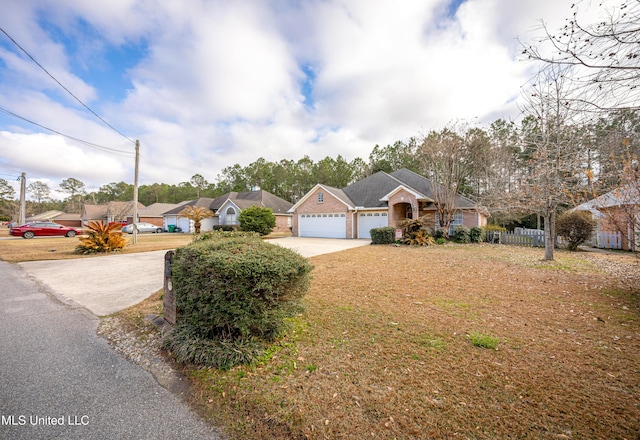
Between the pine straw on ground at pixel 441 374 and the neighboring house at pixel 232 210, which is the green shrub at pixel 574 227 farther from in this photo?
the neighboring house at pixel 232 210

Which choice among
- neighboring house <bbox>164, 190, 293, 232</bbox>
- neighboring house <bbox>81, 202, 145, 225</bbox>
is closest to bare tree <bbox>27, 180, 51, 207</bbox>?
neighboring house <bbox>81, 202, 145, 225</bbox>

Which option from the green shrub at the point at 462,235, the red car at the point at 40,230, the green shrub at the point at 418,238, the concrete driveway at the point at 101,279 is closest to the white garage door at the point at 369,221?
the green shrub at the point at 418,238

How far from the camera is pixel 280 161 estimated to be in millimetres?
48750

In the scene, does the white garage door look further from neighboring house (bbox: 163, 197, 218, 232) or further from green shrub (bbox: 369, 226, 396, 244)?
neighboring house (bbox: 163, 197, 218, 232)

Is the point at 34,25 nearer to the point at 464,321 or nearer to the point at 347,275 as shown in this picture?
the point at 347,275

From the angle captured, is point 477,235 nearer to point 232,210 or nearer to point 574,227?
point 574,227

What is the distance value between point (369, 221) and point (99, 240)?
17.0m

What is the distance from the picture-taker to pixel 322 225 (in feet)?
74.1

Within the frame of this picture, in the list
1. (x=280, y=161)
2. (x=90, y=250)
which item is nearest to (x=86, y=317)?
(x=90, y=250)

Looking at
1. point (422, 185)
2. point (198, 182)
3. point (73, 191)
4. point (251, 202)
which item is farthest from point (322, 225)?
point (73, 191)

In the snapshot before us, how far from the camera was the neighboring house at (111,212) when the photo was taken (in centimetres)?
4284

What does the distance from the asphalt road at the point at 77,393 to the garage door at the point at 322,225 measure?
18.3 metres

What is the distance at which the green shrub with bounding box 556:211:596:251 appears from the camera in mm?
12427

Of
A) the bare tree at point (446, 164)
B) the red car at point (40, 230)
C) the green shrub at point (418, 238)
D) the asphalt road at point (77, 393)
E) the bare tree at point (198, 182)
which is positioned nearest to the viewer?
the asphalt road at point (77, 393)
